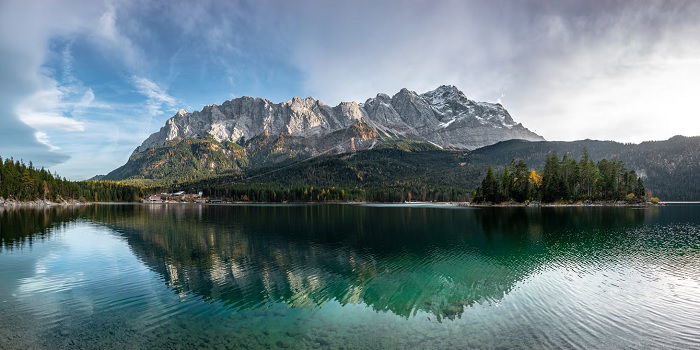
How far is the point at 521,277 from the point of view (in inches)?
1340

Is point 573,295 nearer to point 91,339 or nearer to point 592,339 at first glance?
point 592,339

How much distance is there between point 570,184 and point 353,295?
557 ft

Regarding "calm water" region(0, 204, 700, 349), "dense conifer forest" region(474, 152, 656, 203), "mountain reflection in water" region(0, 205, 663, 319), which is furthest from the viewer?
"dense conifer forest" region(474, 152, 656, 203)

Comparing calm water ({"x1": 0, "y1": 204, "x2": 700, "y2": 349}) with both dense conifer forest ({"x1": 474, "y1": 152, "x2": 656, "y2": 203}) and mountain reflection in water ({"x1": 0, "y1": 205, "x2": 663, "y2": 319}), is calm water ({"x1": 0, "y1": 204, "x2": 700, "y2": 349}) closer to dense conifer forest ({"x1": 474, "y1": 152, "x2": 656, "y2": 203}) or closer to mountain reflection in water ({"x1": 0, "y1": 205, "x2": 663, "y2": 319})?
mountain reflection in water ({"x1": 0, "y1": 205, "x2": 663, "y2": 319})

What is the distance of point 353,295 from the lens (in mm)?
28250

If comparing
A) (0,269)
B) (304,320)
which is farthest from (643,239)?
(0,269)

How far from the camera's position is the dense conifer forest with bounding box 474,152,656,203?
157375 mm

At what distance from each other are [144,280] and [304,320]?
20.8 meters

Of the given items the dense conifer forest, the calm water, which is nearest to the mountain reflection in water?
the calm water

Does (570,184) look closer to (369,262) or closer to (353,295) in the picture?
(369,262)

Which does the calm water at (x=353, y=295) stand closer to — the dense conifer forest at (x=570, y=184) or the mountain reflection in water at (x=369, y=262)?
the mountain reflection in water at (x=369, y=262)

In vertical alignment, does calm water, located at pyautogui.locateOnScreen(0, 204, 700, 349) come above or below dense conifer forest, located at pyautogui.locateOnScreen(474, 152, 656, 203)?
below

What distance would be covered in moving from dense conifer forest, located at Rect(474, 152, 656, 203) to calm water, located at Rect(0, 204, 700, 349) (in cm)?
11156

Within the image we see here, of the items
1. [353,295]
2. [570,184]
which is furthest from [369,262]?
[570,184]
